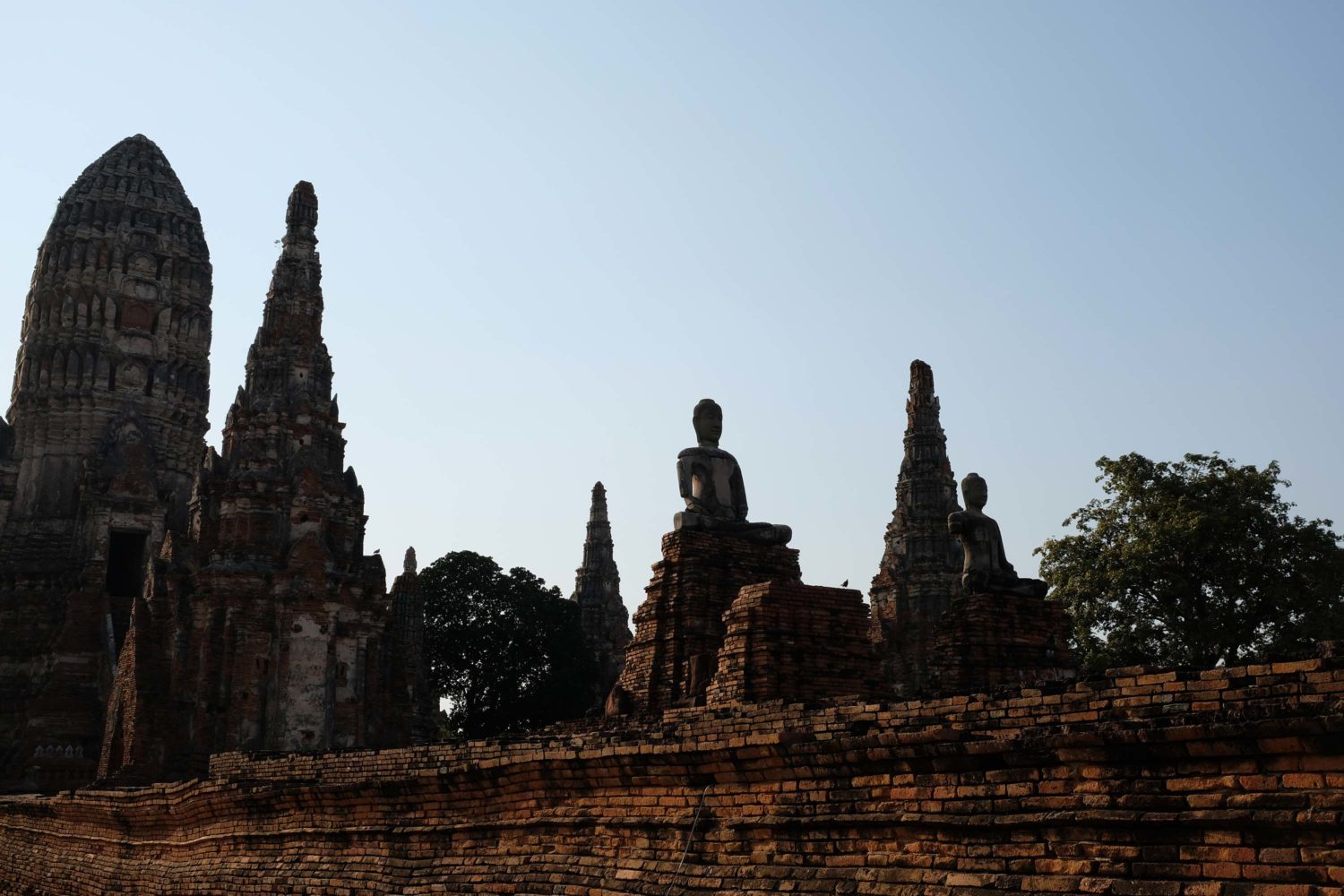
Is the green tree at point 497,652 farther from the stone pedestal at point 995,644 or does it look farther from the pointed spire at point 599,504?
the stone pedestal at point 995,644

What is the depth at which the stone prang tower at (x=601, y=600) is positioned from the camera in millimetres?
51469

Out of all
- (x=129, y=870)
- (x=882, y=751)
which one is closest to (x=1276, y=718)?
(x=882, y=751)

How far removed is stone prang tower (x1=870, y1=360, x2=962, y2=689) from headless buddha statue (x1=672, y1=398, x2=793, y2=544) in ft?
75.9

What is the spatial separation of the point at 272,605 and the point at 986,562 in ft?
70.9

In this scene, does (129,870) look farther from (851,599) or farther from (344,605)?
(344,605)

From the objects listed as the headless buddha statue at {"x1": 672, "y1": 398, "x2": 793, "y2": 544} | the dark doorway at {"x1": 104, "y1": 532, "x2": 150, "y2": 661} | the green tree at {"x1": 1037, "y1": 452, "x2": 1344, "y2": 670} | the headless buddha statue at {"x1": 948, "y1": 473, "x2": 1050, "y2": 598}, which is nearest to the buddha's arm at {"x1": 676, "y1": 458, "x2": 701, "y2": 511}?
the headless buddha statue at {"x1": 672, "y1": 398, "x2": 793, "y2": 544}

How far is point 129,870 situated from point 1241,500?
17669 mm

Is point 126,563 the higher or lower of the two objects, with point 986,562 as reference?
higher

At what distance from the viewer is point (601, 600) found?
55.8 m

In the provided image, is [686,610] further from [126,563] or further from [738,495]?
[126,563]

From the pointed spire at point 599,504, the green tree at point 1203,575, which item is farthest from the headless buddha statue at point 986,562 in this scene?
the pointed spire at point 599,504

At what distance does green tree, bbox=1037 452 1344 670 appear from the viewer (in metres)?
23.0

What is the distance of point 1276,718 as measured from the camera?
6.21 metres

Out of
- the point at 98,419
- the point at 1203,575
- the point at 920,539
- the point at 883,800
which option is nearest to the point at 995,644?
the point at 883,800
